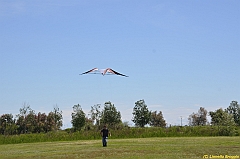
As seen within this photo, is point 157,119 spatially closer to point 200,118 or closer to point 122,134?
point 200,118

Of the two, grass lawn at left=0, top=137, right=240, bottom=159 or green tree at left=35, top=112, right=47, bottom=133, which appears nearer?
grass lawn at left=0, top=137, right=240, bottom=159

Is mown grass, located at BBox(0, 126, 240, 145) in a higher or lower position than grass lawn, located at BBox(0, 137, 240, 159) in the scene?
higher

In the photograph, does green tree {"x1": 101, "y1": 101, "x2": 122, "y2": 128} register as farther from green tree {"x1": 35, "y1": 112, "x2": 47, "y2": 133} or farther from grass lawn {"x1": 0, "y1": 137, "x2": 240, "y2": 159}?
grass lawn {"x1": 0, "y1": 137, "x2": 240, "y2": 159}

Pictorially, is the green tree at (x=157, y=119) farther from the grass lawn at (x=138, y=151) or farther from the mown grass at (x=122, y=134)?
the grass lawn at (x=138, y=151)

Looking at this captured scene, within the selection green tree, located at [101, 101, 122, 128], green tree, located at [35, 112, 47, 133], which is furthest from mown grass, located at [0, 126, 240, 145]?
green tree, located at [35, 112, 47, 133]

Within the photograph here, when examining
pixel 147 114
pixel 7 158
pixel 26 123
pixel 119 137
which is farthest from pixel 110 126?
pixel 7 158

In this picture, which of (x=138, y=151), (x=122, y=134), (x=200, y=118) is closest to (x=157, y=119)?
(x=200, y=118)

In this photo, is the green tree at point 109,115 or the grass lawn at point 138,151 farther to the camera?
the green tree at point 109,115

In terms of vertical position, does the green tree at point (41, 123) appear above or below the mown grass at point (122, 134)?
above

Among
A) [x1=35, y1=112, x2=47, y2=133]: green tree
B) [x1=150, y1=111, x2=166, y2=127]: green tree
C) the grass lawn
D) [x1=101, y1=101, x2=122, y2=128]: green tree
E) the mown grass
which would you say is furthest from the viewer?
[x1=150, y1=111, x2=166, y2=127]: green tree

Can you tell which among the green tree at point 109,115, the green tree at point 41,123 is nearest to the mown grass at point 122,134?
the green tree at point 109,115

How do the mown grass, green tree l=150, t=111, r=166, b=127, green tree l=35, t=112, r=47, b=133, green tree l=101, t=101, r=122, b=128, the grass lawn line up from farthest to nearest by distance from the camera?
1. green tree l=150, t=111, r=166, b=127
2. green tree l=35, t=112, r=47, b=133
3. green tree l=101, t=101, r=122, b=128
4. the mown grass
5. the grass lawn

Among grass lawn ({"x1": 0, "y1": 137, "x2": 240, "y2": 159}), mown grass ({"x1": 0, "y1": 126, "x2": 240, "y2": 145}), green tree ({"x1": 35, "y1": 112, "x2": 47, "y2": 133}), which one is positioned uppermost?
green tree ({"x1": 35, "y1": 112, "x2": 47, "y2": 133})

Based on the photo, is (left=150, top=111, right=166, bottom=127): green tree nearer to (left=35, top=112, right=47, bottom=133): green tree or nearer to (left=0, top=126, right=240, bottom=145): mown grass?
(left=35, top=112, right=47, bottom=133): green tree
